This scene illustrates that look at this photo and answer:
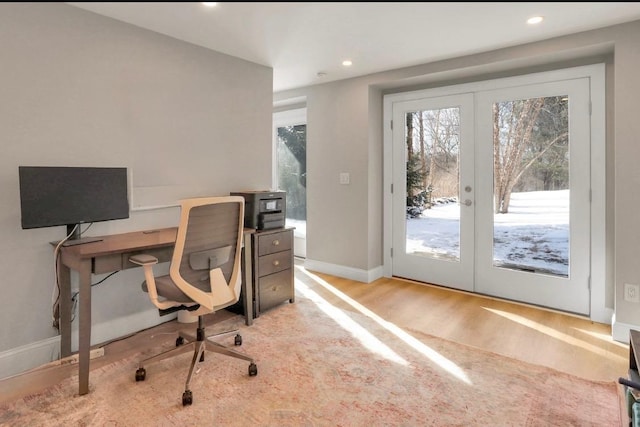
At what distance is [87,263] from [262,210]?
1.42 metres

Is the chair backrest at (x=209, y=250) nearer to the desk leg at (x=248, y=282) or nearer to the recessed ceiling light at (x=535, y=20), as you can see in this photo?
the desk leg at (x=248, y=282)

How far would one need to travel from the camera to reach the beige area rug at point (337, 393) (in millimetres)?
1828

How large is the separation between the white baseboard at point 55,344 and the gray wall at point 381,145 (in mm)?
2176

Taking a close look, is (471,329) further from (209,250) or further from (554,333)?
(209,250)

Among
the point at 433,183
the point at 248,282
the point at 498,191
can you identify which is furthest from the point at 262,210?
the point at 498,191

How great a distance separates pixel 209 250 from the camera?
2.16 meters

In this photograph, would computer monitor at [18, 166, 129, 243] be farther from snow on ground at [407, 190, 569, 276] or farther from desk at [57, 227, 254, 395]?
snow on ground at [407, 190, 569, 276]

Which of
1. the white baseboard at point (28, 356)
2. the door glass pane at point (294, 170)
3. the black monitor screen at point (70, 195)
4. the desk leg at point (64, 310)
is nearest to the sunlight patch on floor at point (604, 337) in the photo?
the door glass pane at point (294, 170)

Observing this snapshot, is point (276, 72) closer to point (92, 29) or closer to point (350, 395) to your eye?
point (92, 29)

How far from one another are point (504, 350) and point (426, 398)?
887 mm

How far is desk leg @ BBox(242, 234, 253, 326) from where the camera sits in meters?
2.97

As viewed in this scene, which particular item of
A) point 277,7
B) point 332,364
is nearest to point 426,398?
point 332,364

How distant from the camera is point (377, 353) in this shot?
2514mm

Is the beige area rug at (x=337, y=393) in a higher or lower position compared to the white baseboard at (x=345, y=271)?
lower
